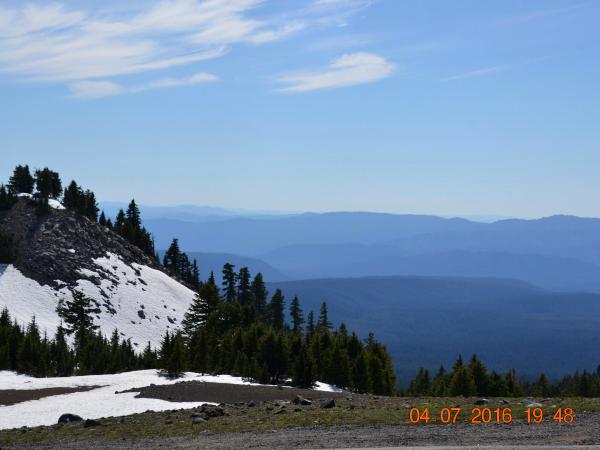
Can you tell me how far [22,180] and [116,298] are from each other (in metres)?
46.8

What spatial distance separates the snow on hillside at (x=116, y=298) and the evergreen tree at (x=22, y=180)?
30.8 metres

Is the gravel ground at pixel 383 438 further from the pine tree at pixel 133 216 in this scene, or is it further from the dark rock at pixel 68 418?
the pine tree at pixel 133 216

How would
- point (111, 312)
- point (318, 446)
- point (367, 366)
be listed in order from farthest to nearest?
point (111, 312) → point (367, 366) → point (318, 446)

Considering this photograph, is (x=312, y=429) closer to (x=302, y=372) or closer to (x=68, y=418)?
(x=68, y=418)

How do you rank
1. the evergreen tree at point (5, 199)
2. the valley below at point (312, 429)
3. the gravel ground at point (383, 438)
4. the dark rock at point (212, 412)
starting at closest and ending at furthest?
1. the gravel ground at point (383, 438)
2. the valley below at point (312, 429)
3. the dark rock at point (212, 412)
4. the evergreen tree at point (5, 199)

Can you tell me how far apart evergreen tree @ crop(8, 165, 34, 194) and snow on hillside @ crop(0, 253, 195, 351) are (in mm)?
30824

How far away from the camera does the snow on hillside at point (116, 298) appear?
10025 centimetres

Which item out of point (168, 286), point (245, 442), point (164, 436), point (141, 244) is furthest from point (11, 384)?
point (141, 244)

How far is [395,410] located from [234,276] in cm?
10723

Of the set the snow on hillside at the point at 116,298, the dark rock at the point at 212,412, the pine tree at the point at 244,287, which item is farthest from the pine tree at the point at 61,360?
the pine tree at the point at 244,287

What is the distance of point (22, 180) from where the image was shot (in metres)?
140

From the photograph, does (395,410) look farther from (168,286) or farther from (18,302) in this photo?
(168,286)

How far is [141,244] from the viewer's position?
154500mm

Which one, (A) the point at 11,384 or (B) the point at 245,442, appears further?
(A) the point at 11,384
